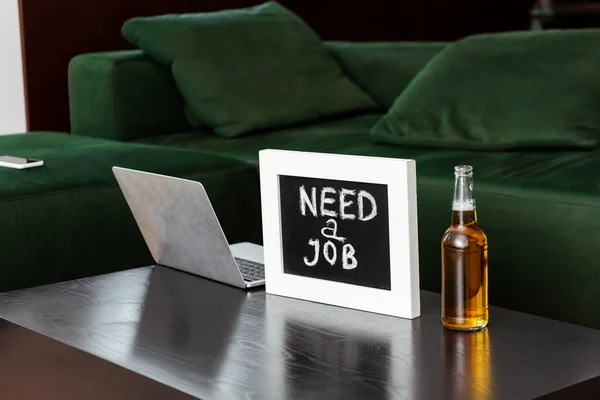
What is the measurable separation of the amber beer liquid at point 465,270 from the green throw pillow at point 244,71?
157 centimetres

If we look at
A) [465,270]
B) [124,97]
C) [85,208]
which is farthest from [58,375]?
[124,97]

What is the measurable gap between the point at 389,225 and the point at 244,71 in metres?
1.62

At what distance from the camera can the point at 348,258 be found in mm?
1457

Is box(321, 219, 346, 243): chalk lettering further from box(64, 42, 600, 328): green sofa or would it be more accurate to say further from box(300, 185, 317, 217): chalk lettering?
box(64, 42, 600, 328): green sofa

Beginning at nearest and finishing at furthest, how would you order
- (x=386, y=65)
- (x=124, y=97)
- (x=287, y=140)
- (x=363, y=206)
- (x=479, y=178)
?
(x=363, y=206) < (x=479, y=178) < (x=287, y=140) < (x=124, y=97) < (x=386, y=65)

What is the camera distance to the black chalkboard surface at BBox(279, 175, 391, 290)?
142cm

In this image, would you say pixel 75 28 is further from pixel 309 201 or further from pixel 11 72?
pixel 309 201

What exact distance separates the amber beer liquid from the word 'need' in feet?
0.41

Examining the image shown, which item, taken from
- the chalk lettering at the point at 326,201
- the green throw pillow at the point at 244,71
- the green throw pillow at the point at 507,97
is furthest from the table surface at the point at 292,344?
the green throw pillow at the point at 244,71

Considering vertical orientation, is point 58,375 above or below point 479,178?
below

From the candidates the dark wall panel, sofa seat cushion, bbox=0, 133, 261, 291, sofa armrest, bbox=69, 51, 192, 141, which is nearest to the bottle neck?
sofa seat cushion, bbox=0, 133, 261, 291

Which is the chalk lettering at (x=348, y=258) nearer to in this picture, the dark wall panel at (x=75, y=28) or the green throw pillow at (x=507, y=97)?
the green throw pillow at (x=507, y=97)

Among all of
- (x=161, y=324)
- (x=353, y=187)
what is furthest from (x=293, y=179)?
(x=161, y=324)

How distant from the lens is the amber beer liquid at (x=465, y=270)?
4.38ft
